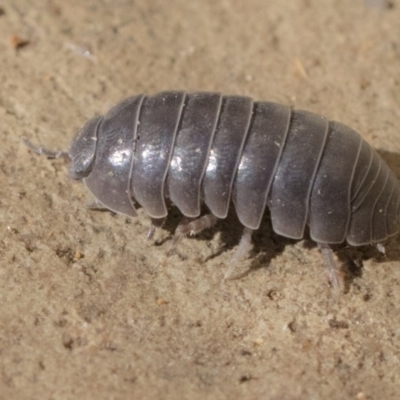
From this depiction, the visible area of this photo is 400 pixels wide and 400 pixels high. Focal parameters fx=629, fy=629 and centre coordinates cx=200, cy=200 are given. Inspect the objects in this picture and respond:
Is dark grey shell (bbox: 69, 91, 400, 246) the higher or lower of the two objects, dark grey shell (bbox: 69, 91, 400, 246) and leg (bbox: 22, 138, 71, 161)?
the higher

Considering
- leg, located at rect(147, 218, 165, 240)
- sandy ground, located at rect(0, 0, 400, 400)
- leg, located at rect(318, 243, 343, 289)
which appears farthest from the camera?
leg, located at rect(147, 218, 165, 240)

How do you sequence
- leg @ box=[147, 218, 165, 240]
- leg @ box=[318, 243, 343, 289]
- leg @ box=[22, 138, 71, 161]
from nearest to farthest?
leg @ box=[318, 243, 343, 289] < leg @ box=[147, 218, 165, 240] < leg @ box=[22, 138, 71, 161]

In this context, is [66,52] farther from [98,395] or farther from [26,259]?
[98,395]

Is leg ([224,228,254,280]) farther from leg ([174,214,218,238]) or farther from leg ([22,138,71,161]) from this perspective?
leg ([22,138,71,161])

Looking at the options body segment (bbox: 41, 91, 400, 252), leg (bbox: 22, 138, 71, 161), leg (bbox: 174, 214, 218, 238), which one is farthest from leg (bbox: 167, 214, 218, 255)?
leg (bbox: 22, 138, 71, 161)

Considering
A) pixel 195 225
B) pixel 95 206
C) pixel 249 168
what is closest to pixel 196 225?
pixel 195 225

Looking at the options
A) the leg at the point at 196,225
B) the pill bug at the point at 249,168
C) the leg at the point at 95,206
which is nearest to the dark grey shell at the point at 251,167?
the pill bug at the point at 249,168

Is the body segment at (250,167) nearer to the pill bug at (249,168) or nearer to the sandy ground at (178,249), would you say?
the pill bug at (249,168)
